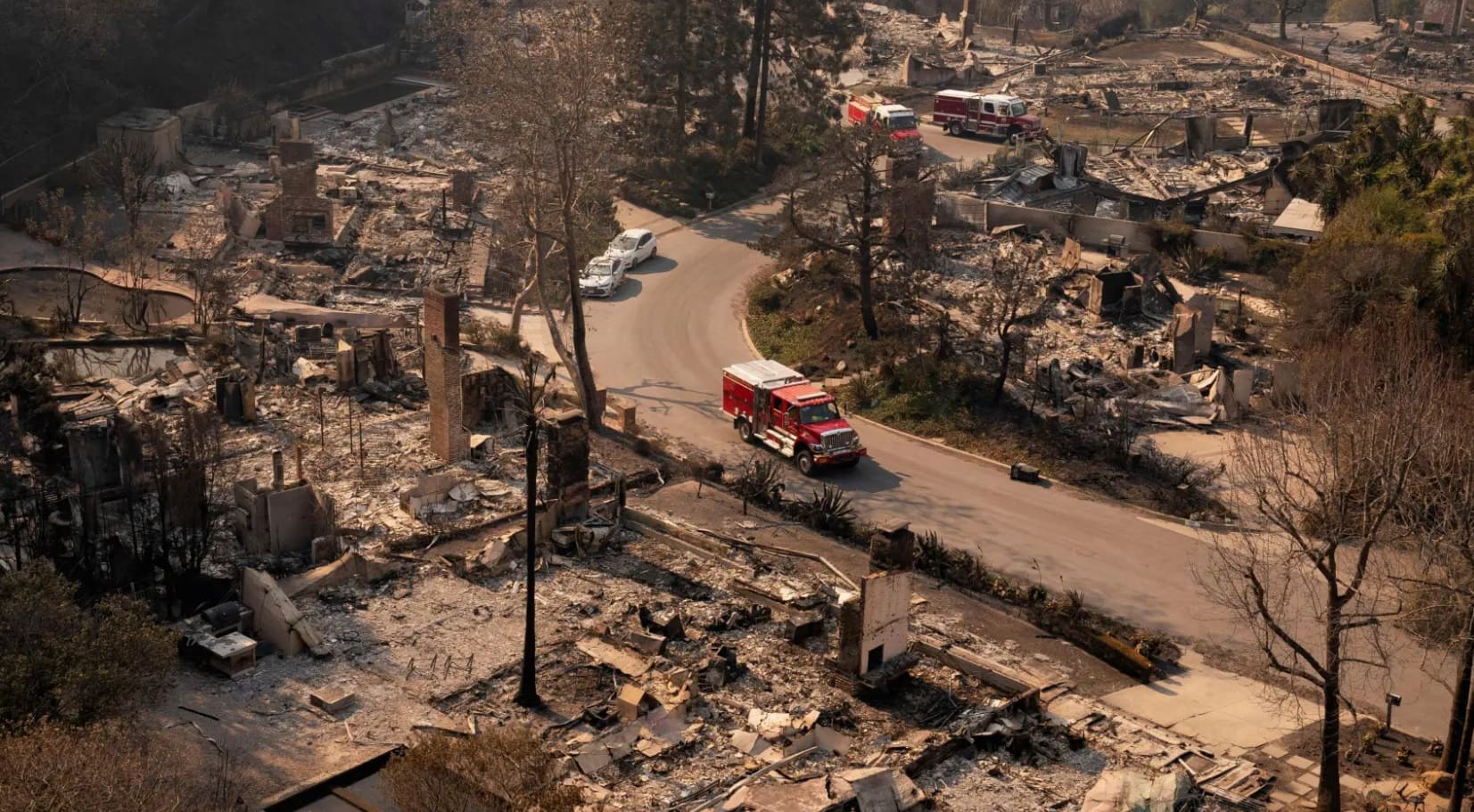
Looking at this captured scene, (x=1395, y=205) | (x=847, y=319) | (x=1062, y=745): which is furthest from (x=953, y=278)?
(x=1062, y=745)

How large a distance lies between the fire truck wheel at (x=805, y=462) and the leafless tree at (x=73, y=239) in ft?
55.6

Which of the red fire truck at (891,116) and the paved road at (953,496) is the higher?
the red fire truck at (891,116)

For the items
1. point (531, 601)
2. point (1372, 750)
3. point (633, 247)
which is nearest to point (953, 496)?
point (1372, 750)

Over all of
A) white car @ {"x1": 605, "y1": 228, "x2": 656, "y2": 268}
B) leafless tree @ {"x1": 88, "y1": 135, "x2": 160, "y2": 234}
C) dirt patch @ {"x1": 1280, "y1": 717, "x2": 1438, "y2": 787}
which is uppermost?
leafless tree @ {"x1": 88, "y1": 135, "x2": 160, "y2": 234}

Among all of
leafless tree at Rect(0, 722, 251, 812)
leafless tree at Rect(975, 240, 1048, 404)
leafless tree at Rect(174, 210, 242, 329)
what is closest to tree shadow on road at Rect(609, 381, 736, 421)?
leafless tree at Rect(975, 240, 1048, 404)

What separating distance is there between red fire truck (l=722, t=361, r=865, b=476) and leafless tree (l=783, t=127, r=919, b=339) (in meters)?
5.24

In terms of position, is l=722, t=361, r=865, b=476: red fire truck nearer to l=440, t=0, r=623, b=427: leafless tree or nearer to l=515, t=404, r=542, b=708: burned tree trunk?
l=440, t=0, r=623, b=427: leafless tree

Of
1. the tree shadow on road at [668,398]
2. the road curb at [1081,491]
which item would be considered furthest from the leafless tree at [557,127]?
the road curb at [1081,491]

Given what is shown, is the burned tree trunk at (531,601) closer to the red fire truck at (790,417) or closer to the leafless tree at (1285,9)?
the red fire truck at (790,417)

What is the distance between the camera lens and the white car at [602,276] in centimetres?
3997

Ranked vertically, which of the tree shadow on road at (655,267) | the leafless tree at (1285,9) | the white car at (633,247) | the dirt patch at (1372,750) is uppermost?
the leafless tree at (1285,9)

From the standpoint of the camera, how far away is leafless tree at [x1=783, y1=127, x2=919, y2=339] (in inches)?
1406

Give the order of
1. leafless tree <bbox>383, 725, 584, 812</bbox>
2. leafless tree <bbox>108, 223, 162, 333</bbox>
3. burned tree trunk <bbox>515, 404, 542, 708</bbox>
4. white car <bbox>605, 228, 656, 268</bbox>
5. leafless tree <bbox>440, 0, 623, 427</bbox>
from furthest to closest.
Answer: white car <bbox>605, 228, 656, 268</bbox>, leafless tree <bbox>108, 223, 162, 333</bbox>, leafless tree <bbox>440, 0, 623, 427</bbox>, burned tree trunk <bbox>515, 404, 542, 708</bbox>, leafless tree <bbox>383, 725, 584, 812</bbox>

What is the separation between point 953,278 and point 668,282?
7639mm
